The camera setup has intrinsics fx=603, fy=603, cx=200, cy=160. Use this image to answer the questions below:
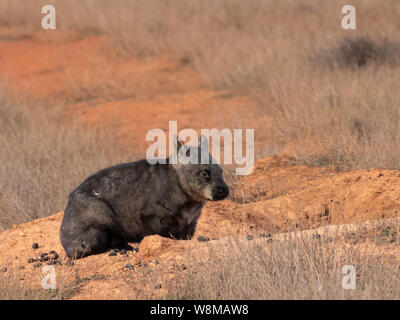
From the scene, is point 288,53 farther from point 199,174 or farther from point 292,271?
point 292,271

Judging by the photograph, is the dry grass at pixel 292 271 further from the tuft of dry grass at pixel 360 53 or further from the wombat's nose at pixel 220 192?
the tuft of dry grass at pixel 360 53

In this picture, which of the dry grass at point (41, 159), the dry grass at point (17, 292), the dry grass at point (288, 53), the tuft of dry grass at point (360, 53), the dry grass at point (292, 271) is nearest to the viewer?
the dry grass at point (292, 271)

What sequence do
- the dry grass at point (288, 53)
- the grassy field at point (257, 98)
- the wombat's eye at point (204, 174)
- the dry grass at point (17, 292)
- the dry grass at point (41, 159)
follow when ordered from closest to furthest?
the grassy field at point (257, 98) → the dry grass at point (17, 292) → the wombat's eye at point (204, 174) → the dry grass at point (41, 159) → the dry grass at point (288, 53)

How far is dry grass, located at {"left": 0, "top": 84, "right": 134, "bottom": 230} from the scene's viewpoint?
28.7 feet

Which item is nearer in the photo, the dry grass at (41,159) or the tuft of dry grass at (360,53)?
the dry grass at (41,159)

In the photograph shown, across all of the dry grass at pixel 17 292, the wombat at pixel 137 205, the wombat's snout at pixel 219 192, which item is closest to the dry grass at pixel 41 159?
the wombat at pixel 137 205

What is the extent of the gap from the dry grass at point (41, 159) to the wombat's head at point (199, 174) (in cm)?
280

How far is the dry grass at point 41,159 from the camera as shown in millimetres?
8734

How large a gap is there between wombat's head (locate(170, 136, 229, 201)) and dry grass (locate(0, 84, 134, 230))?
280cm

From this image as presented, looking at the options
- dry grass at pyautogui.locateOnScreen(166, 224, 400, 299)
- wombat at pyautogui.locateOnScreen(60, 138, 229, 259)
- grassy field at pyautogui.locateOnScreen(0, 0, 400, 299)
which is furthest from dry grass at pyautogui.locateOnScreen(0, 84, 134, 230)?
dry grass at pyautogui.locateOnScreen(166, 224, 400, 299)

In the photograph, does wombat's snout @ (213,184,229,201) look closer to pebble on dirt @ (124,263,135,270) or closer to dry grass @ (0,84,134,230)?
pebble on dirt @ (124,263,135,270)

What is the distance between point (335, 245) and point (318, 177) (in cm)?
384

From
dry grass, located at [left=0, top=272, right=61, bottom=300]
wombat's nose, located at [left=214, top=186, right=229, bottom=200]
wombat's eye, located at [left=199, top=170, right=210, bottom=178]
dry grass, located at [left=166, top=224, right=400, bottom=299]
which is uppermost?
wombat's eye, located at [left=199, top=170, right=210, bottom=178]

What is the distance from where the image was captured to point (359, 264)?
16.3ft
